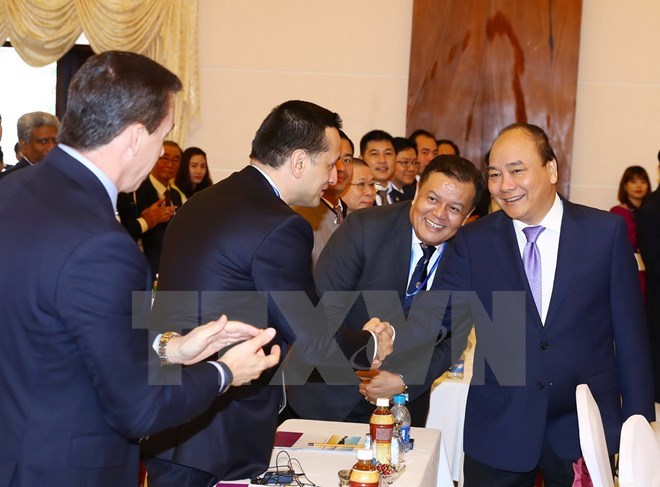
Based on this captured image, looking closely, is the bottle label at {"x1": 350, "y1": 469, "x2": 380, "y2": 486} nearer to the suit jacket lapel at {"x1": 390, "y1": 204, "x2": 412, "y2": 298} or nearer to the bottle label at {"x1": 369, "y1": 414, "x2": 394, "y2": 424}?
the bottle label at {"x1": 369, "y1": 414, "x2": 394, "y2": 424}

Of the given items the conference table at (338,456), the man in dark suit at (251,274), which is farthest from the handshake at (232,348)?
the conference table at (338,456)

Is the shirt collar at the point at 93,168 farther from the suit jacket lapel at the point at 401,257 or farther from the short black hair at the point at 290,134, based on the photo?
the suit jacket lapel at the point at 401,257

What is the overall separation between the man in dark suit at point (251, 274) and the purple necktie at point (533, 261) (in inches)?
28.5

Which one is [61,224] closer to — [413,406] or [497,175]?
[497,175]

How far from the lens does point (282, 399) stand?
2.44 m

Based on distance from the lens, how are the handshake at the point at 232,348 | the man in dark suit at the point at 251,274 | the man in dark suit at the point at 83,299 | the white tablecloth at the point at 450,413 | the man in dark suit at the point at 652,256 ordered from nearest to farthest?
the man in dark suit at the point at 83,299 → the handshake at the point at 232,348 → the man in dark suit at the point at 251,274 → the white tablecloth at the point at 450,413 → the man in dark suit at the point at 652,256

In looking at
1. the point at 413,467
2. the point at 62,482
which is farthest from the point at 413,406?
the point at 62,482

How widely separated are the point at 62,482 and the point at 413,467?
4.00ft

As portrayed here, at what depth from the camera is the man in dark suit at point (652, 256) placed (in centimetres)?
509

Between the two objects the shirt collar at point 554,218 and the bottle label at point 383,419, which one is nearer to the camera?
the bottle label at point 383,419

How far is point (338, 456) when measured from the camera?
2602 mm

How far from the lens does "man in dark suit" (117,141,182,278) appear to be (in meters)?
5.89

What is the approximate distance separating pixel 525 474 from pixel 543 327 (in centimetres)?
47

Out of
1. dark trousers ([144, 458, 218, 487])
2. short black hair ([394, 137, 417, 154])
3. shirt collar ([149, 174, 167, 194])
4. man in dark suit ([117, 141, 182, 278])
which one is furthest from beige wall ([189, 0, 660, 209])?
dark trousers ([144, 458, 218, 487])
